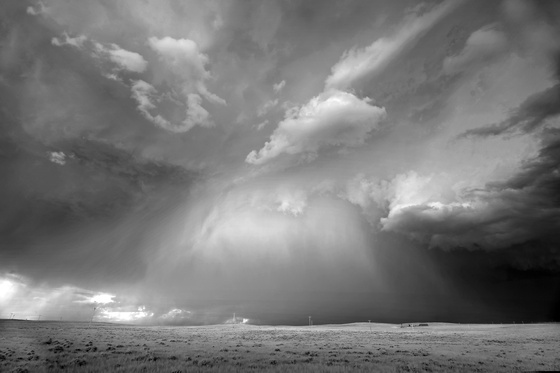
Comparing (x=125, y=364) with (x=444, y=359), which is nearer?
(x=125, y=364)

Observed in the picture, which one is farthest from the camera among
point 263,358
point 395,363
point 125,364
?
point 263,358

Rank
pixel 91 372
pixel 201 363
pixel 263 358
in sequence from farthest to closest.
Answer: pixel 263 358 → pixel 201 363 → pixel 91 372

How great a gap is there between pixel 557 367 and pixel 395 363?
15152mm

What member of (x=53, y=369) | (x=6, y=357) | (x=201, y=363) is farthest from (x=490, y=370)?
(x=6, y=357)

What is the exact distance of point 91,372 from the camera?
20797 mm

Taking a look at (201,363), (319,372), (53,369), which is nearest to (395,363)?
(319,372)

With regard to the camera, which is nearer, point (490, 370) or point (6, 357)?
point (490, 370)

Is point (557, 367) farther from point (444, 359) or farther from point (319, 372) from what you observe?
point (319, 372)

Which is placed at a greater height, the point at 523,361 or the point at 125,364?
the point at 125,364

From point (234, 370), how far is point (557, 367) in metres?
30.1

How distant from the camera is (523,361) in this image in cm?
3033

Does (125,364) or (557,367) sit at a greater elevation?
(125,364)

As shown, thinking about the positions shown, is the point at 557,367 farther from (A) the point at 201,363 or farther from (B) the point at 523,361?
(A) the point at 201,363

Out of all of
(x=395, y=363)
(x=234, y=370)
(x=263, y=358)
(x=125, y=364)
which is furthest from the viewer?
(x=263, y=358)
